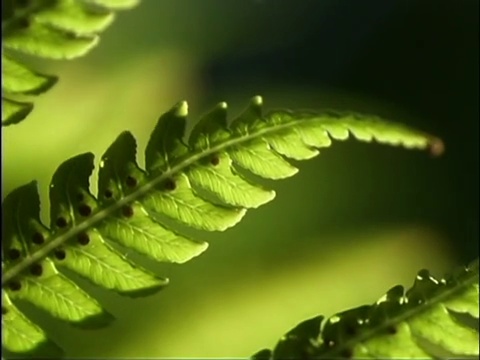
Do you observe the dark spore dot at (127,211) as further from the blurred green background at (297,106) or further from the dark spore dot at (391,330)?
the blurred green background at (297,106)

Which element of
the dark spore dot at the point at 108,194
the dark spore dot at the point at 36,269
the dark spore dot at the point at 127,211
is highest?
the dark spore dot at the point at 108,194

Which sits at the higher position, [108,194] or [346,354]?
[108,194]

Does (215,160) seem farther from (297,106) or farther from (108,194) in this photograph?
(297,106)

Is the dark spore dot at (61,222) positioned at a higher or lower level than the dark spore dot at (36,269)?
higher

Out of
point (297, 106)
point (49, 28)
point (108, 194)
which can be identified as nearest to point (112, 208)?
point (108, 194)

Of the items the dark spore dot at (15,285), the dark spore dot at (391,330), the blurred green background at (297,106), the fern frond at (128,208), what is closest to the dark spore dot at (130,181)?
the fern frond at (128,208)

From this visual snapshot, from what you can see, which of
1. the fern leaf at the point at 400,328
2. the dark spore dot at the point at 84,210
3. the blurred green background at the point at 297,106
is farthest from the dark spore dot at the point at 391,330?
the blurred green background at the point at 297,106

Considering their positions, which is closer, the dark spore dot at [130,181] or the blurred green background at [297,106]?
the dark spore dot at [130,181]

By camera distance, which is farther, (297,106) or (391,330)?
(297,106)

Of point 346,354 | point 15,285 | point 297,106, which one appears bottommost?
point 346,354
